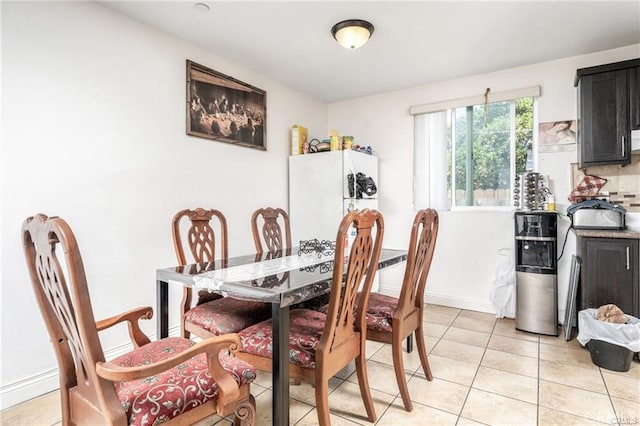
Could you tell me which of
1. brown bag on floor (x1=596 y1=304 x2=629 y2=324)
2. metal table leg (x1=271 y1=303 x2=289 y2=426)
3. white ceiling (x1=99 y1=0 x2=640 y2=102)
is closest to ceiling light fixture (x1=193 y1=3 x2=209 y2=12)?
white ceiling (x1=99 y1=0 x2=640 y2=102)

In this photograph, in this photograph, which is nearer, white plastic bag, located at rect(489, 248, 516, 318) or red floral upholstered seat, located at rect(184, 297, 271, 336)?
red floral upholstered seat, located at rect(184, 297, 271, 336)

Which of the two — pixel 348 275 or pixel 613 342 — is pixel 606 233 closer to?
pixel 613 342

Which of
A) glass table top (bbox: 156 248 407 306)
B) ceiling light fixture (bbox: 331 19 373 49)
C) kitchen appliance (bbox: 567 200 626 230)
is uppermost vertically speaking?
ceiling light fixture (bbox: 331 19 373 49)

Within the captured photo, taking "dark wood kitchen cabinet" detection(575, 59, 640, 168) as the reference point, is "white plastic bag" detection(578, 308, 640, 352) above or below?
below

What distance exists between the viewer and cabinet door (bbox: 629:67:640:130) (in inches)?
103

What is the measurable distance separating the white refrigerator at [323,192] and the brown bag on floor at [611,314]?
217 cm

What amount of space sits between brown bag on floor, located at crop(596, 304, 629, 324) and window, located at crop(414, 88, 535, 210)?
1.29 metres

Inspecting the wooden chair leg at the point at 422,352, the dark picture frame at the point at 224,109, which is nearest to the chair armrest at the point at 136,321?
the wooden chair leg at the point at 422,352

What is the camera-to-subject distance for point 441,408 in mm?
1850

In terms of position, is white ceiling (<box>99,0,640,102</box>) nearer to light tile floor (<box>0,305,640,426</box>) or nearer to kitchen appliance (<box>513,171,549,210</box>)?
kitchen appliance (<box>513,171,549,210</box>)

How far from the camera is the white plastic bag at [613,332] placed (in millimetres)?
2201

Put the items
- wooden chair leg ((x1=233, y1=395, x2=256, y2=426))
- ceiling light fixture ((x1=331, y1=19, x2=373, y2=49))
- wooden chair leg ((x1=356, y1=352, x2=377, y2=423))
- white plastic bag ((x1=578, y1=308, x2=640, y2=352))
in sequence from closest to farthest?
→ wooden chair leg ((x1=233, y1=395, x2=256, y2=426)) → wooden chair leg ((x1=356, y1=352, x2=377, y2=423)) → white plastic bag ((x1=578, y1=308, x2=640, y2=352)) → ceiling light fixture ((x1=331, y1=19, x2=373, y2=49))

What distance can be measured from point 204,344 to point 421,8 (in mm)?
2444

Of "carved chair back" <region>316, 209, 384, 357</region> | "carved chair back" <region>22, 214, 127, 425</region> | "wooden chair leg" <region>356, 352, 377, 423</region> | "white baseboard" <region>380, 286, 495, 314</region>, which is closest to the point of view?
"carved chair back" <region>22, 214, 127, 425</region>
